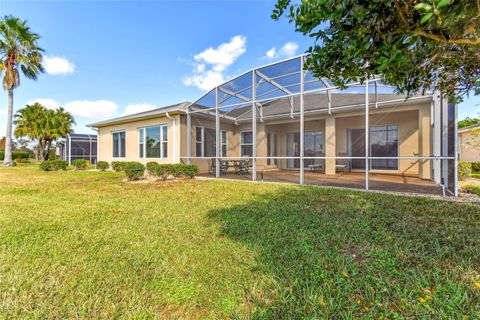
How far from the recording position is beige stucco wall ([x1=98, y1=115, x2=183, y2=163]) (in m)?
11.5

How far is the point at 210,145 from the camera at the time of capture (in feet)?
41.8

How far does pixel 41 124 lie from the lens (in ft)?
75.5

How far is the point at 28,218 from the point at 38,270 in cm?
268

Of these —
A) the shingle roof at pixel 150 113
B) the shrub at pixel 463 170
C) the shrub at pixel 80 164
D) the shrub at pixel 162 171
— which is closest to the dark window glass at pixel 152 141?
the shingle roof at pixel 150 113

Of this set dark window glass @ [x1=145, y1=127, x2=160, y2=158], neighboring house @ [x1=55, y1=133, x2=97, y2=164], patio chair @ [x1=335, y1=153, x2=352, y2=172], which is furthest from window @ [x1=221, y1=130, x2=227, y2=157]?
neighboring house @ [x1=55, y1=133, x2=97, y2=164]

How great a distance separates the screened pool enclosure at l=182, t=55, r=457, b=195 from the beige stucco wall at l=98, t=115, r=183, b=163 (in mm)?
656

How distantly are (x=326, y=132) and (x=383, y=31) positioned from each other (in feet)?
34.2

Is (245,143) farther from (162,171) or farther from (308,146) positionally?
(162,171)

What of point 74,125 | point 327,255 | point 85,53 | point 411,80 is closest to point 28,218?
point 327,255

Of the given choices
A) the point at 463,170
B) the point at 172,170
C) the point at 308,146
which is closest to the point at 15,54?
the point at 172,170

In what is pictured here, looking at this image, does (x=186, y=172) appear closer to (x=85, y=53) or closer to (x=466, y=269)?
(x=466, y=269)

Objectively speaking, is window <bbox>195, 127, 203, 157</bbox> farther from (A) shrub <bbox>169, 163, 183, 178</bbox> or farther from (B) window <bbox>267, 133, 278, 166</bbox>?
(B) window <bbox>267, 133, 278, 166</bbox>

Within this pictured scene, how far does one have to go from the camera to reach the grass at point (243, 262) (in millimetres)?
1879

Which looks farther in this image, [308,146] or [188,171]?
[308,146]
